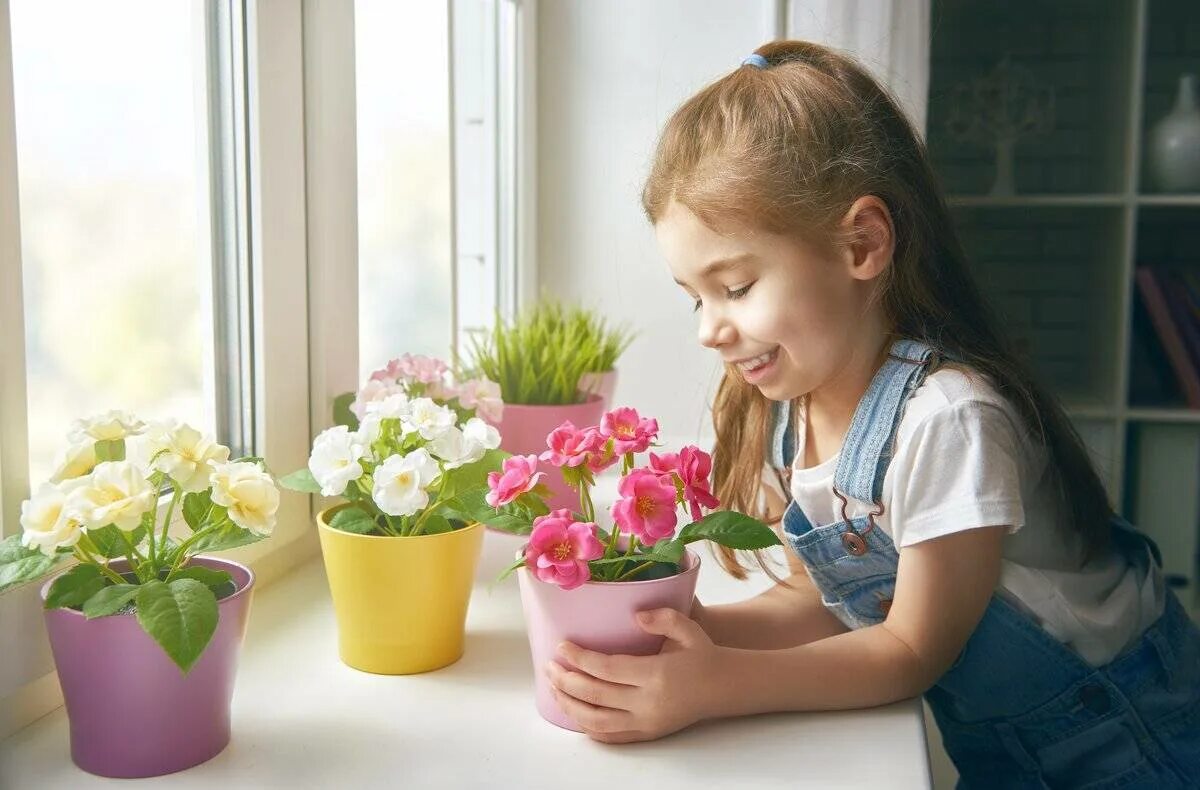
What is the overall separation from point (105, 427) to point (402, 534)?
0.73 feet

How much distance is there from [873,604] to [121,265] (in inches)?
26.3

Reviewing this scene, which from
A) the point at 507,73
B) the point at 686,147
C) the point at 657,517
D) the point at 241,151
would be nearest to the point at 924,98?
the point at 507,73

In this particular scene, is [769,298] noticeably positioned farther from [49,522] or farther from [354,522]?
[49,522]

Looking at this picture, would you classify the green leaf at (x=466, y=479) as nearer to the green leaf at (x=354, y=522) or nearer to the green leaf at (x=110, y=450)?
the green leaf at (x=354, y=522)

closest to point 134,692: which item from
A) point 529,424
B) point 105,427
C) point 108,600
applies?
point 108,600

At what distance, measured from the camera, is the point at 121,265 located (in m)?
0.87

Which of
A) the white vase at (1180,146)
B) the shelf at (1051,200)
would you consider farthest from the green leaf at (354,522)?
the white vase at (1180,146)

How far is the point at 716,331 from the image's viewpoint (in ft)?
2.96

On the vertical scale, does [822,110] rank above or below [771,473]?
above

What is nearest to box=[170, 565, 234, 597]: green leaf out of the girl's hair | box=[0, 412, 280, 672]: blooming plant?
box=[0, 412, 280, 672]: blooming plant

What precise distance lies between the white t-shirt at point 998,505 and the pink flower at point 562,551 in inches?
11.1

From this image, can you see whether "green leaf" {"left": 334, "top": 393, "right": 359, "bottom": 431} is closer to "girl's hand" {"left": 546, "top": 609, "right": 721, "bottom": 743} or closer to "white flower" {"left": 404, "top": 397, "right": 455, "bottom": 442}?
"white flower" {"left": 404, "top": 397, "right": 455, "bottom": 442}

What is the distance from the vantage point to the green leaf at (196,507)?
708 millimetres

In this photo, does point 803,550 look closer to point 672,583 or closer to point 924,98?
point 672,583
